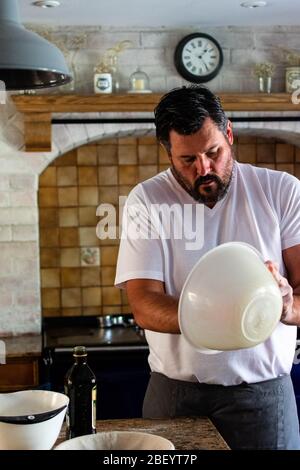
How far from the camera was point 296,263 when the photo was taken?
2178 millimetres

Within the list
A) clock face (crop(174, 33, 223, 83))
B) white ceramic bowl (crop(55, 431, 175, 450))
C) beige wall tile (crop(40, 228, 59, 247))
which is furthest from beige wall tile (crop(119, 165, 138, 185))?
white ceramic bowl (crop(55, 431, 175, 450))

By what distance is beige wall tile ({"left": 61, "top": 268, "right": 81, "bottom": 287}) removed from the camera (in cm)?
482

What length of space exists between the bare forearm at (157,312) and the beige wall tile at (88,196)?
270 cm

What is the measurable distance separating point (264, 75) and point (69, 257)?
62.8 inches

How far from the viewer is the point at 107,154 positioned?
481 centimetres

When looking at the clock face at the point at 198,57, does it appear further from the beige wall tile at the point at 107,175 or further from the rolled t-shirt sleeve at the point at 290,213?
the rolled t-shirt sleeve at the point at 290,213

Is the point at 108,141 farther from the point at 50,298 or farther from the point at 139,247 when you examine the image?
the point at 139,247

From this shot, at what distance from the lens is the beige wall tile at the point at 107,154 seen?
15.8 ft

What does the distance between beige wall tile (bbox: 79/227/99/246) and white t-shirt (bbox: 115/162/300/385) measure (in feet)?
8.45

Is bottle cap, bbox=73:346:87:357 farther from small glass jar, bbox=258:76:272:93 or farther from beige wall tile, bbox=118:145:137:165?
beige wall tile, bbox=118:145:137:165

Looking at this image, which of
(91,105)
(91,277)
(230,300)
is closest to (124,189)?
(91,277)

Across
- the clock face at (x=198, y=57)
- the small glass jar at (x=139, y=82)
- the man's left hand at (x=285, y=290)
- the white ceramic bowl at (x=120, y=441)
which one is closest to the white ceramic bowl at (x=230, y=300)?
the man's left hand at (x=285, y=290)

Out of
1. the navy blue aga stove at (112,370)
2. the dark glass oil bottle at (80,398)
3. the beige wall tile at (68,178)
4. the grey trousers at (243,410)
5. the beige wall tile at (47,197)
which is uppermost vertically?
the beige wall tile at (68,178)

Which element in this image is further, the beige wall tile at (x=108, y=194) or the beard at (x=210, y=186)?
the beige wall tile at (x=108, y=194)
